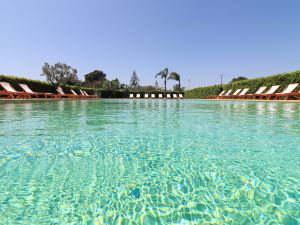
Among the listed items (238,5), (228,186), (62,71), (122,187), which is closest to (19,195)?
(122,187)

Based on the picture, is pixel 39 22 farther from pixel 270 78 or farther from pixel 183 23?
pixel 270 78

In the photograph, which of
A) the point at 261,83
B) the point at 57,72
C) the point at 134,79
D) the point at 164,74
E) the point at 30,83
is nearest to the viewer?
the point at 261,83

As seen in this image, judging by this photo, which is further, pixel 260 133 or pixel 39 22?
pixel 39 22

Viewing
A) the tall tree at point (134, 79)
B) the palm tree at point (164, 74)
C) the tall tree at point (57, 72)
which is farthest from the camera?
the tall tree at point (134, 79)

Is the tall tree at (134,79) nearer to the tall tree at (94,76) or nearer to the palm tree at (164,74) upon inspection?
the tall tree at (94,76)

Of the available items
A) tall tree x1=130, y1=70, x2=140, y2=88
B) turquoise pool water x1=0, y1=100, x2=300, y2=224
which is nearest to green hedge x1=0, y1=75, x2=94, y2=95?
turquoise pool water x1=0, y1=100, x2=300, y2=224

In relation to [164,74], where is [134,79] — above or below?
above

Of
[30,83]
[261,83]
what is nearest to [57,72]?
[30,83]

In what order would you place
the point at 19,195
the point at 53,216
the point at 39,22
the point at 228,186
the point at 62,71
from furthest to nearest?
the point at 62,71 → the point at 39,22 → the point at 228,186 → the point at 19,195 → the point at 53,216

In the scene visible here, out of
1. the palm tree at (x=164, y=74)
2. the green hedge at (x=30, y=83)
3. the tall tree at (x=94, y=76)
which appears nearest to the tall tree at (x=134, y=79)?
the tall tree at (x=94, y=76)

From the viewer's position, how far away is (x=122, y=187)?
203cm

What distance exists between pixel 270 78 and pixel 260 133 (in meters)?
20.8

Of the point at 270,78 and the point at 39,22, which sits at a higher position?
the point at 39,22

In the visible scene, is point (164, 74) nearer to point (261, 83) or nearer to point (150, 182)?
point (261, 83)
